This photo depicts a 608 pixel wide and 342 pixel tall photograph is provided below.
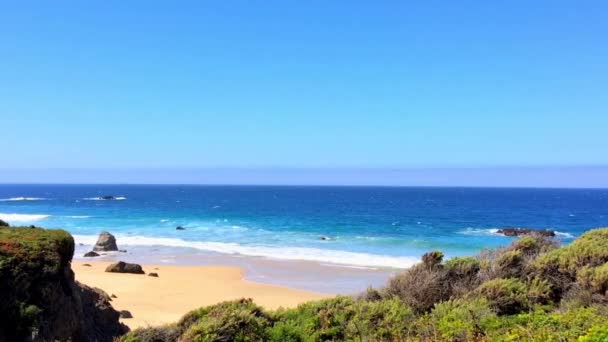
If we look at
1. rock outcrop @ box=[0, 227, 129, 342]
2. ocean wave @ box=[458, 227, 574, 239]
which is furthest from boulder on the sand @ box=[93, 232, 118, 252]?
ocean wave @ box=[458, 227, 574, 239]

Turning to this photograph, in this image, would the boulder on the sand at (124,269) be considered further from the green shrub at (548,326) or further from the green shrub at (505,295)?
the green shrub at (548,326)

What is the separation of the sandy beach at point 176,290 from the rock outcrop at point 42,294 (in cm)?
438

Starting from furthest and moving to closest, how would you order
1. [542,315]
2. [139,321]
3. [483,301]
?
[139,321]
[483,301]
[542,315]

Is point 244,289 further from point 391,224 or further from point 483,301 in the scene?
point 391,224

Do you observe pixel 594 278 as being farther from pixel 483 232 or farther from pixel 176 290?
pixel 483 232

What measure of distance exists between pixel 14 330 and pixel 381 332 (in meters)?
6.39

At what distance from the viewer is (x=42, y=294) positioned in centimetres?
910

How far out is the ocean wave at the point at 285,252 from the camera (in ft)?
103

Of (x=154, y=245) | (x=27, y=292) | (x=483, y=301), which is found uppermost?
(x=483, y=301)

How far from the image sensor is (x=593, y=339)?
4.70m

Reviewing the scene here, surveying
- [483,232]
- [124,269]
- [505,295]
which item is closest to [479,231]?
[483,232]

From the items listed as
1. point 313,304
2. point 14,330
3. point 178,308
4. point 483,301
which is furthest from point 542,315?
point 178,308

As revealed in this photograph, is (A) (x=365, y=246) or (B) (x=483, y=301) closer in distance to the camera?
(B) (x=483, y=301)

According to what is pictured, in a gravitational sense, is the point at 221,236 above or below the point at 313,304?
below
